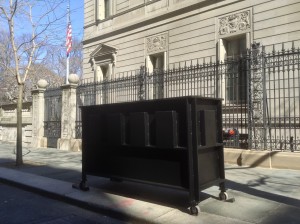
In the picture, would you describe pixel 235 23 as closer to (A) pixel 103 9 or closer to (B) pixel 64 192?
(A) pixel 103 9

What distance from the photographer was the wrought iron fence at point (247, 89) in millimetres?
10391

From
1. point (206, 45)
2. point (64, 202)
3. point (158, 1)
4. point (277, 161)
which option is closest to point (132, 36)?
point (158, 1)

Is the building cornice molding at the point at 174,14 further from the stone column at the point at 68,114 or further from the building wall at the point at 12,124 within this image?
the building wall at the point at 12,124

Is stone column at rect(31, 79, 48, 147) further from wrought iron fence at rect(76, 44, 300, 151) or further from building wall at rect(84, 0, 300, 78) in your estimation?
building wall at rect(84, 0, 300, 78)

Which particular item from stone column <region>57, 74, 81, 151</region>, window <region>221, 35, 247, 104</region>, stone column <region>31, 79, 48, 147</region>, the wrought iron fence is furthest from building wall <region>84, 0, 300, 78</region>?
stone column <region>31, 79, 48, 147</region>

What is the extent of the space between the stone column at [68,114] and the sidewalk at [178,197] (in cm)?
627

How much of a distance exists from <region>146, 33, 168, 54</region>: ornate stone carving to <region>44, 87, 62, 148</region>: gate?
620 cm

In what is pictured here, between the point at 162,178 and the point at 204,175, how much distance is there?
692 millimetres

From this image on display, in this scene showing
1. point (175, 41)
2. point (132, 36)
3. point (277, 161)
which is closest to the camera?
point (277, 161)

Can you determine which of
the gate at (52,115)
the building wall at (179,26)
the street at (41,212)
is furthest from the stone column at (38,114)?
the street at (41,212)

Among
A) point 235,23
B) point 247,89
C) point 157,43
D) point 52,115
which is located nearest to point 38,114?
point 52,115

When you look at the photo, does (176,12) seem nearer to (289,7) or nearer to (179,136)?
(289,7)

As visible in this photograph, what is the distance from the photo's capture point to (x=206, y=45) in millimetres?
17797

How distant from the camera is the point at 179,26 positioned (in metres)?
19.4
